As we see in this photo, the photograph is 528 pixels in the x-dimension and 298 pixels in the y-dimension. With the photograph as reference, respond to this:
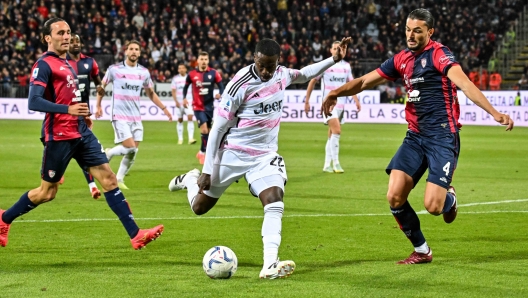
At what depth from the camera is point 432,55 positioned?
767 centimetres

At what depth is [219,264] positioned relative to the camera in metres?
6.96

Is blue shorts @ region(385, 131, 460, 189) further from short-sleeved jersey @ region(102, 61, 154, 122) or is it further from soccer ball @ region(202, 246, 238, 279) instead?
short-sleeved jersey @ region(102, 61, 154, 122)

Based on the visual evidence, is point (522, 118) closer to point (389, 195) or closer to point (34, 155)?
point (34, 155)

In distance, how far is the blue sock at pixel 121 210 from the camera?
8.31 metres

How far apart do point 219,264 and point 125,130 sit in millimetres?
8012

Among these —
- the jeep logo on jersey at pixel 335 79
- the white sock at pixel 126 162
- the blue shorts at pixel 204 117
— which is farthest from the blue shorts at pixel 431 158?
the blue shorts at pixel 204 117

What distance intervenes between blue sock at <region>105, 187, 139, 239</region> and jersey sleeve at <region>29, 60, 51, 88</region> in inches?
50.2

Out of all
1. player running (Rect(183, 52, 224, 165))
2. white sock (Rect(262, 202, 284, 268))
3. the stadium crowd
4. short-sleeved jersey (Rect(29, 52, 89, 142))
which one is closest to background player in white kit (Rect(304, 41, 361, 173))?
player running (Rect(183, 52, 224, 165))

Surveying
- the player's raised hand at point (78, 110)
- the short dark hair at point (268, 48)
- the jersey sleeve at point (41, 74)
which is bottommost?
the player's raised hand at point (78, 110)

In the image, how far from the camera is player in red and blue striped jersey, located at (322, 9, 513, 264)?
25.1ft

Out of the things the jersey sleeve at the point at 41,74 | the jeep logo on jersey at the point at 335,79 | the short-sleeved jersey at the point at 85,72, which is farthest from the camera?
the jeep logo on jersey at the point at 335,79

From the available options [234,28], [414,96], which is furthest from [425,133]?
[234,28]

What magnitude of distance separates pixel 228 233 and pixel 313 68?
2.58 metres

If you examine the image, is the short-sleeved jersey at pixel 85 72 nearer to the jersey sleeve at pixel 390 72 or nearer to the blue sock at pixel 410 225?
the jersey sleeve at pixel 390 72
